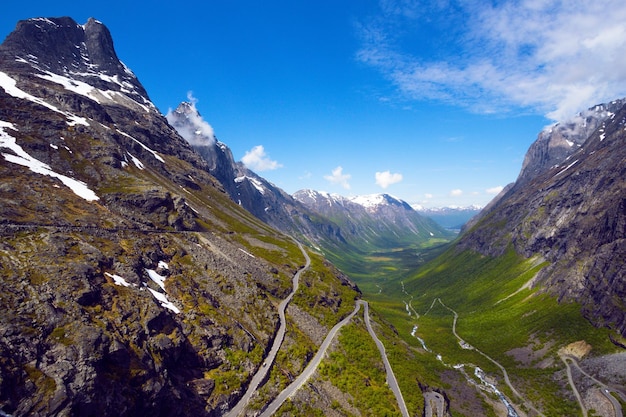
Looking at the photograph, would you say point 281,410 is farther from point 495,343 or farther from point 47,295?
point 495,343

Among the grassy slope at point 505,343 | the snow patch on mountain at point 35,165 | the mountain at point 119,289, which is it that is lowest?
the grassy slope at point 505,343

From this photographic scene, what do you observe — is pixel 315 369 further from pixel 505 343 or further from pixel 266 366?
pixel 505 343

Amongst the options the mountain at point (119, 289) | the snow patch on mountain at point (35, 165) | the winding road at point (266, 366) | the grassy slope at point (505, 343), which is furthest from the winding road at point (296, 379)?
the snow patch on mountain at point (35, 165)

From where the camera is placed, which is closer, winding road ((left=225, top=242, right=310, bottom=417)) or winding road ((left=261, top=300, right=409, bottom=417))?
winding road ((left=225, top=242, right=310, bottom=417))

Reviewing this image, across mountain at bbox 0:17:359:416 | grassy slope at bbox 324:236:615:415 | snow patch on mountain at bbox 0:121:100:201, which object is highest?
snow patch on mountain at bbox 0:121:100:201

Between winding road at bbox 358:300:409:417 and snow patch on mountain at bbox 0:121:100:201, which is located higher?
snow patch on mountain at bbox 0:121:100:201

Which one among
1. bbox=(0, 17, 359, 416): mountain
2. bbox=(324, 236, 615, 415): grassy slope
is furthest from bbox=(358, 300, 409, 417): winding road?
bbox=(0, 17, 359, 416): mountain

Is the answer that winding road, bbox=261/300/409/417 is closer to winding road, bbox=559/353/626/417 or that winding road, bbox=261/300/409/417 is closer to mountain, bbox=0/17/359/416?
mountain, bbox=0/17/359/416

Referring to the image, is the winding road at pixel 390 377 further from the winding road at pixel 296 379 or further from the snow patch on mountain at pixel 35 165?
the snow patch on mountain at pixel 35 165

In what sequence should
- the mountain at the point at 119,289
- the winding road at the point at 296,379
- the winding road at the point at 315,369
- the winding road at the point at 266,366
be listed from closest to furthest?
the mountain at the point at 119,289, the winding road at the point at 266,366, the winding road at the point at 296,379, the winding road at the point at 315,369

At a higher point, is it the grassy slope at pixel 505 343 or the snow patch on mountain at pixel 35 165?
the snow patch on mountain at pixel 35 165
